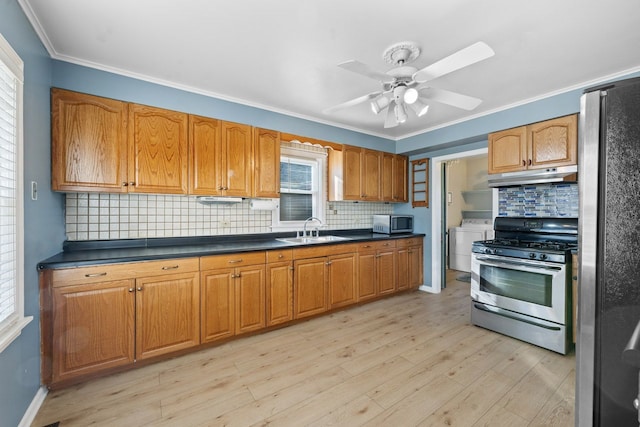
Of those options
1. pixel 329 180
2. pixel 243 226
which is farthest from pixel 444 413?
pixel 329 180

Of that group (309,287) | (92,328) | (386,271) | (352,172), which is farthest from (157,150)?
(386,271)

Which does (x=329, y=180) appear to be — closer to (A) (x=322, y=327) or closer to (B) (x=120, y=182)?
(A) (x=322, y=327)

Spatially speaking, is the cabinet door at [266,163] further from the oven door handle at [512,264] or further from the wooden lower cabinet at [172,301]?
the oven door handle at [512,264]

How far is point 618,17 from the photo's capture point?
1.77 meters

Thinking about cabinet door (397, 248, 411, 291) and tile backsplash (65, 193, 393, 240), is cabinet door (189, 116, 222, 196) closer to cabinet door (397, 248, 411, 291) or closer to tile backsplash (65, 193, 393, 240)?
tile backsplash (65, 193, 393, 240)

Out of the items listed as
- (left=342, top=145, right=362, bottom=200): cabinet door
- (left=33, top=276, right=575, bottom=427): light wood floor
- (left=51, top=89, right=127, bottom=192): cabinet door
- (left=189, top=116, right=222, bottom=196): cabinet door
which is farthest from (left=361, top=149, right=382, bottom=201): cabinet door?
(left=51, top=89, right=127, bottom=192): cabinet door

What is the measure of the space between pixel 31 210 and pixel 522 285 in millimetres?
4055

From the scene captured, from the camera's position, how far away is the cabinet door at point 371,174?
4188mm

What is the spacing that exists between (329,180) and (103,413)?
3.29 metres

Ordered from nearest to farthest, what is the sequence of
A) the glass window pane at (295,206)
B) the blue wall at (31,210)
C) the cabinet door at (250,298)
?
the blue wall at (31,210)
the cabinet door at (250,298)
the glass window pane at (295,206)

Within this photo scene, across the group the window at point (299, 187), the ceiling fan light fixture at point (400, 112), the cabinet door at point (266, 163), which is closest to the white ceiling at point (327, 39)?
the ceiling fan light fixture at point (400, 112)

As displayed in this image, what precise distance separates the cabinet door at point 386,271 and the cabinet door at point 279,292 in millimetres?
1389

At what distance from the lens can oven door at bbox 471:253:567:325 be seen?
2580 millimetres

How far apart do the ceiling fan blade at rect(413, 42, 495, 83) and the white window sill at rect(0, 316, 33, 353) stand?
272 cm
